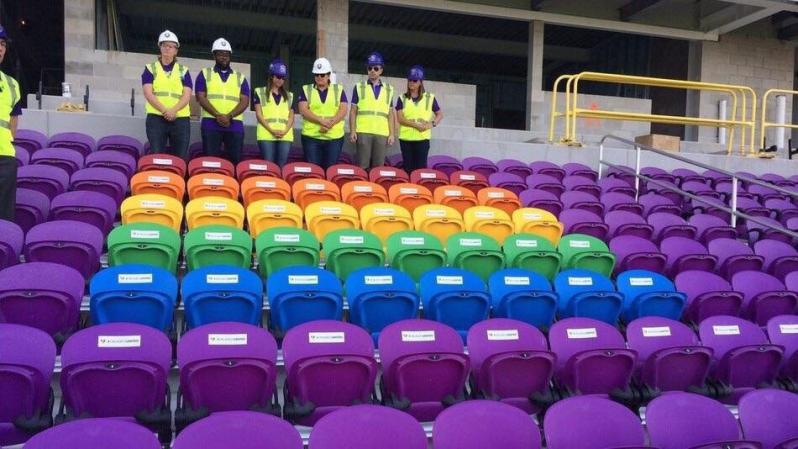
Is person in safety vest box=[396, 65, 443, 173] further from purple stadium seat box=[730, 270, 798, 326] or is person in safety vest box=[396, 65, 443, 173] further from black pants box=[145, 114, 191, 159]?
purple stadium seat box=[730, 270, 798, 326]

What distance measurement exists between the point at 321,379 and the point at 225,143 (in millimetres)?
4525

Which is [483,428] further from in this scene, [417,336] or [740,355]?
[740,355]

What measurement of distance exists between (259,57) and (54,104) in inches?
516

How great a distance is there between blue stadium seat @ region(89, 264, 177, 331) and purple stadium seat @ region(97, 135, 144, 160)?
3369mm

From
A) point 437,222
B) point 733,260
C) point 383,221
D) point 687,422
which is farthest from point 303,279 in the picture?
point 733,260

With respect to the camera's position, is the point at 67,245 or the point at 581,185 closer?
the point at 67,245

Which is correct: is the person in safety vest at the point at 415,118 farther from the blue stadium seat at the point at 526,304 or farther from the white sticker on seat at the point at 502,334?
the white sticker on seat at the point at 502,334

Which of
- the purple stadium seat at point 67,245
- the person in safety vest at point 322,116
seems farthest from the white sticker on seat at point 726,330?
the person in safety vest at point 322,116

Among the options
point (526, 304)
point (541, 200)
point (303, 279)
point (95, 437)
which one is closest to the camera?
point (95, 437)

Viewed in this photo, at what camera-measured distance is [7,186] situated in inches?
188

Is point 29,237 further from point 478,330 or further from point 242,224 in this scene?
point 478,330

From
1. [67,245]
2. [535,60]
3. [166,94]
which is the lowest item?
[67,245]

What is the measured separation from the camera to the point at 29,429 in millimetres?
2941

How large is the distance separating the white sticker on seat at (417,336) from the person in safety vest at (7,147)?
3.08 metres
